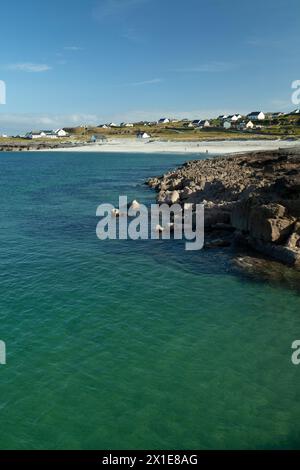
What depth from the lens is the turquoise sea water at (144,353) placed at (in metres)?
12.9

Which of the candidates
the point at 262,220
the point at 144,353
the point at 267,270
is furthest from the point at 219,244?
the point at 144,353

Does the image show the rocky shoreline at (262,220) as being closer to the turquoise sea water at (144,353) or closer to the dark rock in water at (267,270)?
the dark rock in water at (267,270)

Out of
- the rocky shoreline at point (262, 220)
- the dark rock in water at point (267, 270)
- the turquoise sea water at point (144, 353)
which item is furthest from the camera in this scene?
the rocky shoreline at point (262, 220)

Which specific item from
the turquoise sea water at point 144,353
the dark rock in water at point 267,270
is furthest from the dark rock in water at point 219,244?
the dark rock in water at point 267,270

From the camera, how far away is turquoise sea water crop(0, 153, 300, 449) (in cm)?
1291

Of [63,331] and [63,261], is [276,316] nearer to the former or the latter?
[63,331]

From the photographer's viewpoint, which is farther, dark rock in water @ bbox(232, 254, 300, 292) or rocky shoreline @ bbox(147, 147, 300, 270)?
rocky shoreline @ bbox(147, 147, 300, 270)

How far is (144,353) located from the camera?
55.3 feet

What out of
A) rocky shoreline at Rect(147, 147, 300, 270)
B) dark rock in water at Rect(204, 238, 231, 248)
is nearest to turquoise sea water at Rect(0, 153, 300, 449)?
dark rock in water at Rect(204, 238, 231, 248)

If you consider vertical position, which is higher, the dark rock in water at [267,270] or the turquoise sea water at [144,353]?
the dark rock in water at [267,270]

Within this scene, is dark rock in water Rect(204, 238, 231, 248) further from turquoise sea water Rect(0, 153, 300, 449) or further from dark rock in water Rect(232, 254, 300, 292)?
dark rock in water Rect(232, 254, 300, 292)

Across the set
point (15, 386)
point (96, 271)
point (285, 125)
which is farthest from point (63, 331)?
point (285, 125)

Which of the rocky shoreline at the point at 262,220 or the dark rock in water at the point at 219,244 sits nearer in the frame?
the rocky shoreline at the point at 262,220

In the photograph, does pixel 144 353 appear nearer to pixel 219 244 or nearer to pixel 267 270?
pixel 267 270
